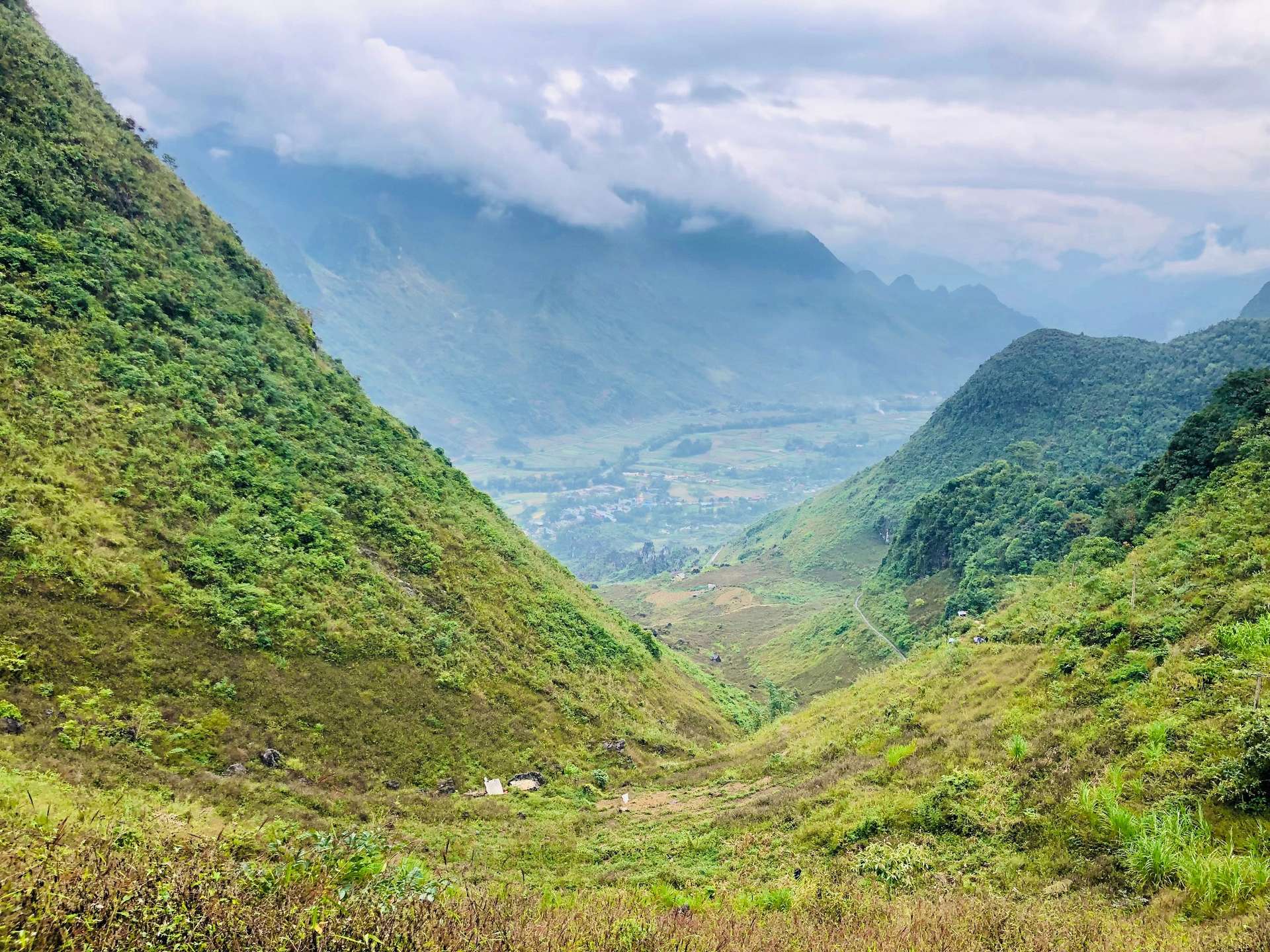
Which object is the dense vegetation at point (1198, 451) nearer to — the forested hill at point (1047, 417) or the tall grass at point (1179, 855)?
the tall grass at point (1179, 855)

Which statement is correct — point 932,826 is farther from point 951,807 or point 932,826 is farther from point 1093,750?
point 1093,750

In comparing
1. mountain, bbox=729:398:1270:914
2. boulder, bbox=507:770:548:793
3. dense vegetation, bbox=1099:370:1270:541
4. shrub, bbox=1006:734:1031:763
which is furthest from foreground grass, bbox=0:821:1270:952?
dense vegetation, bbox=1099:370:1270:541

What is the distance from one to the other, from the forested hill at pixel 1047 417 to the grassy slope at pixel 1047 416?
0.24 m

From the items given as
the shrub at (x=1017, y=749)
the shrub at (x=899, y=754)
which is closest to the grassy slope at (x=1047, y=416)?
the shrub at (x=899, y=754)

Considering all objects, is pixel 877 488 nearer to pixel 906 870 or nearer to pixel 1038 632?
pixel 1038 632

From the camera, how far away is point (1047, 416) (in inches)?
4899

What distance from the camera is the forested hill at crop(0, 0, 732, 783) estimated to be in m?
21.9

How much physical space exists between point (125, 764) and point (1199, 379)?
457 feet

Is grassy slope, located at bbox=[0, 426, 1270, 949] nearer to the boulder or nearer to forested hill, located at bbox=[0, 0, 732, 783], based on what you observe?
the boulder

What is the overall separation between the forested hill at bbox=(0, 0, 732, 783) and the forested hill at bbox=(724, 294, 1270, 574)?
93.8 m

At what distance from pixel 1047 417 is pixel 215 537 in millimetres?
133045

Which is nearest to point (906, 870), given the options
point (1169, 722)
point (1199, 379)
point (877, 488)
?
point (1169, 722)

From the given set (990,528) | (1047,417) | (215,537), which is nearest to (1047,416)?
(1047,417)

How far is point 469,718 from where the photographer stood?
29438 millimetres
